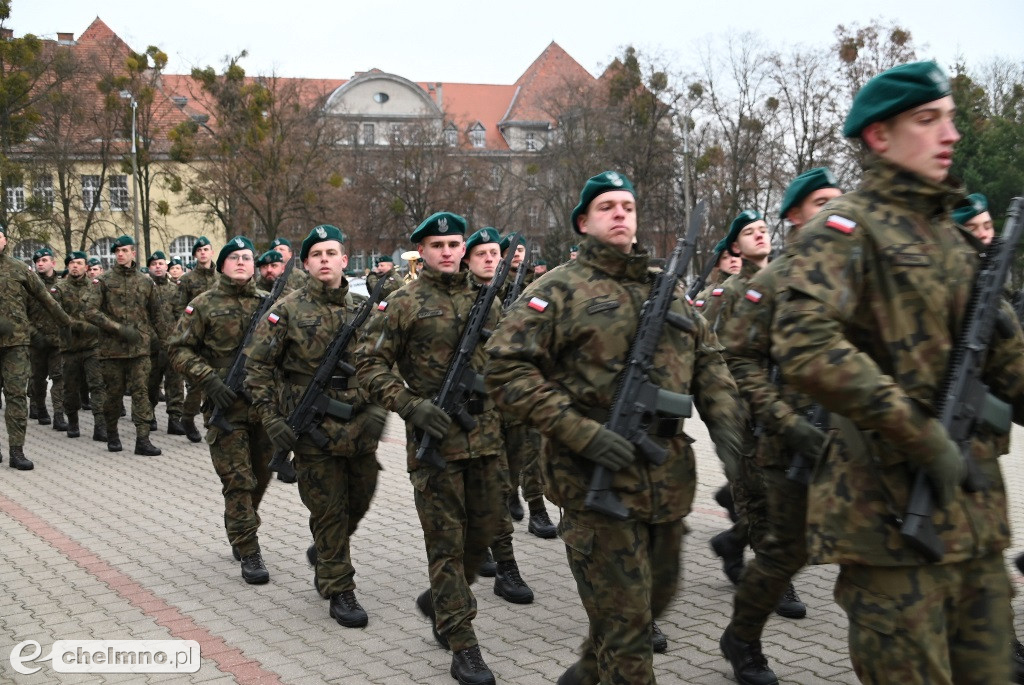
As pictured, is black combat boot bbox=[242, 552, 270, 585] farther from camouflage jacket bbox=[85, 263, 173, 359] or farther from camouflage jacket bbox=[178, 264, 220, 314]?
camouflage jacket bbox=[178, 264, 220, 314]

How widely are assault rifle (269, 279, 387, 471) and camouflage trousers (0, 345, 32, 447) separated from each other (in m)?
6.14

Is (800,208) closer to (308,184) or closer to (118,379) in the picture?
(118,379)

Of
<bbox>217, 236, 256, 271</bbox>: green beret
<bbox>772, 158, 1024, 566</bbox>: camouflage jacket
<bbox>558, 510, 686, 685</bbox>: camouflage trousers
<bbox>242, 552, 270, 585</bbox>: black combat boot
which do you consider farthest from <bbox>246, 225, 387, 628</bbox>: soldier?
<bbox>772, 158, 1024, 566</bbox>: camouflage jacket

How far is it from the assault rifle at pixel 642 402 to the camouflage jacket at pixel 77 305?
10624 millimetres

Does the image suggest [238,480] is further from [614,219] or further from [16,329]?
[16,329]

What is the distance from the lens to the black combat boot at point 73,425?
14.3m

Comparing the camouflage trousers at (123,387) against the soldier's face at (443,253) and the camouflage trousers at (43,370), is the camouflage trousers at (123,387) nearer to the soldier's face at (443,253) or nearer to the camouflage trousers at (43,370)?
the camouflage trousers at (43,370)

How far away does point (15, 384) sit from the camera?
11.6 m

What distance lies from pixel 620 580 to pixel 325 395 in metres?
2.93

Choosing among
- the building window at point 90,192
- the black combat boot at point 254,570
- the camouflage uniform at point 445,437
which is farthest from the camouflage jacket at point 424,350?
the building window at point 90,192

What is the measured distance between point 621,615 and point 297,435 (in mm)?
2973

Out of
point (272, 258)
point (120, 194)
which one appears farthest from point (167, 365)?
point (120, 194)

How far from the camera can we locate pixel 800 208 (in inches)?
224

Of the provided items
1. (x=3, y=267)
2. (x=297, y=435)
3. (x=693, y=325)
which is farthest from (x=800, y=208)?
(x=3, y=267)
